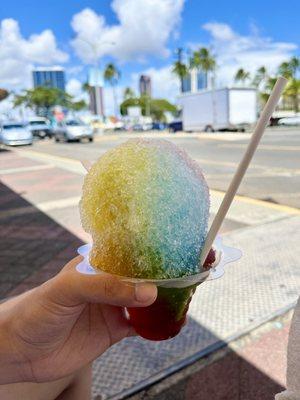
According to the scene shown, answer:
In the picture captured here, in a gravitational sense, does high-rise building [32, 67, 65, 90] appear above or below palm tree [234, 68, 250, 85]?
above

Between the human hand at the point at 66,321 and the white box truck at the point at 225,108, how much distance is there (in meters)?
29.6

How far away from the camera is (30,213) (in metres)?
6.20

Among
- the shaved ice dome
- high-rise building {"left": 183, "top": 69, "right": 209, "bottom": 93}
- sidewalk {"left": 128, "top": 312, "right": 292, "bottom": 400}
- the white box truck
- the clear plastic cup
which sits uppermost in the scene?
high-rise building {"left": 183, "top": 69, "right": 209, "bottom": 93}

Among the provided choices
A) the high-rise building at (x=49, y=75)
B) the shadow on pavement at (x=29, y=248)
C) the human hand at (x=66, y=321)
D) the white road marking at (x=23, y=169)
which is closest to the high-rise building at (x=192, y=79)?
the white road marking at (x=23, y=169)

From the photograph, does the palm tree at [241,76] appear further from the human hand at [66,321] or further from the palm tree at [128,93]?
the human hand at [66,321]

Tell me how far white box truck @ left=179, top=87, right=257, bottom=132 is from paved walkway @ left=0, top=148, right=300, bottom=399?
79.9 ft

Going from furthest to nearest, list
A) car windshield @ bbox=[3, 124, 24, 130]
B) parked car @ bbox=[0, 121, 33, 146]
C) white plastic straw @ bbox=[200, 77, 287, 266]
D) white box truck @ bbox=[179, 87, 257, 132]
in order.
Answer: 1. white box truck @ bbox=[179, 87, 257, 132]
2. car windshield @ bbox=[3, 124, 24, 130]
3. parked car @ bbox=[0, 121, 33, 146]
4. white plastic straw @ bbox=[200, 77, 287, 266]

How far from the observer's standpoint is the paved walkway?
2297 millimetres

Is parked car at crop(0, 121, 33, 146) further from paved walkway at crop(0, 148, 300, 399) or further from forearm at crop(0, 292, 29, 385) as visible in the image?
forearm at crop(0, 292, 29, 385)

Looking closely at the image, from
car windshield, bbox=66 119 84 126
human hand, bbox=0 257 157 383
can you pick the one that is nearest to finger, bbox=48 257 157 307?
human hand, bbox=0 257 157 383

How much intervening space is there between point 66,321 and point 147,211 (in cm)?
42

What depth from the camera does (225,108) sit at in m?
29.9

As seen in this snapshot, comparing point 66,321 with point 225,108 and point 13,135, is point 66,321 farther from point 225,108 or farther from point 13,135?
point 225,108

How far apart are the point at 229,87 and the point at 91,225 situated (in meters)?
30.4
